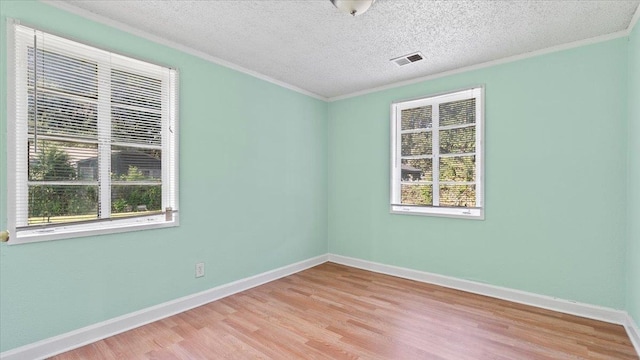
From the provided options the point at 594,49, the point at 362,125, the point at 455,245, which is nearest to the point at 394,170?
the point at 362,125

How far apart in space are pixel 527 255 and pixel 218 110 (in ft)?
11.6

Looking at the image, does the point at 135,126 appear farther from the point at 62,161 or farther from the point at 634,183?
the point at 634,183

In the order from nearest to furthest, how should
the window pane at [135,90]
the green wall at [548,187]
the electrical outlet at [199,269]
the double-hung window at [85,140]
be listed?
the double-hung window at [85,140] → the window pane at [135,90] → the green wall at [548,187] → the electrical outlet at [199,269]

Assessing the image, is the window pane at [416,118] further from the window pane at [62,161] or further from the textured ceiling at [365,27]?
the window pane at [62,161]

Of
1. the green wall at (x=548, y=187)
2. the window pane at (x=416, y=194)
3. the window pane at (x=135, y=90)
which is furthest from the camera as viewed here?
the window pane at (x=416, y=194)

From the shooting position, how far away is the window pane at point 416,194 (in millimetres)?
3631

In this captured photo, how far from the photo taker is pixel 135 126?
2514mm

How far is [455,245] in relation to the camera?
3.37 m

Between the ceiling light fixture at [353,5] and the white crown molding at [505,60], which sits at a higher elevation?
the white crown molding at [505,60]

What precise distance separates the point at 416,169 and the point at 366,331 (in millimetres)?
2132

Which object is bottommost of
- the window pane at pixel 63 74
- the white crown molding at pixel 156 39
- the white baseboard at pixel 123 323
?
the white baseboard at pixel 123 323

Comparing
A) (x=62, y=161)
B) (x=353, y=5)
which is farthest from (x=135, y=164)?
(x=353, y=5)

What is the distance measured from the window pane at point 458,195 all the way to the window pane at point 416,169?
250 millimetres

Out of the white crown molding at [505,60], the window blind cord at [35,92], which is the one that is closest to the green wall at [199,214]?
the window blind cord at [35,92]
